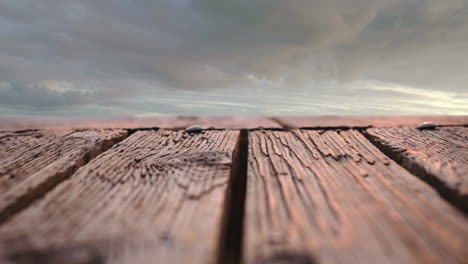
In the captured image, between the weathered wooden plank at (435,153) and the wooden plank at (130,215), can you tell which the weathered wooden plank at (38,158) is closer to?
the wooden plank at (130,215)

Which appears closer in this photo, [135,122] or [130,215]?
[130,215]

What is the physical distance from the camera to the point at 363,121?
5.93ft

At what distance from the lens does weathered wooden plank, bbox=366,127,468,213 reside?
2.60 feet

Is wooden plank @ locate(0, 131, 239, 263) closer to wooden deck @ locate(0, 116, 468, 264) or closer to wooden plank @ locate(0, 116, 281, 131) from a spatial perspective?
wooden deck @ locate(0, 116, 468, 264)

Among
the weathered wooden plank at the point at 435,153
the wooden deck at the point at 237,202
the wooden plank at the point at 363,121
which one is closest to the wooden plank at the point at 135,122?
the wooden plank at the point at 363,121

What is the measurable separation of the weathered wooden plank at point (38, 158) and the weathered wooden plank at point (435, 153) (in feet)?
3.88

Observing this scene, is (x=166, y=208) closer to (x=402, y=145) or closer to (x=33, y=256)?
(x=33, y=256)

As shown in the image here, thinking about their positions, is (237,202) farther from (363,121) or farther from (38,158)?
(363,121)

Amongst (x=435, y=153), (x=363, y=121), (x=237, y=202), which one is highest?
(x=363, y=121)

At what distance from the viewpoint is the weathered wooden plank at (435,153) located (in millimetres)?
794

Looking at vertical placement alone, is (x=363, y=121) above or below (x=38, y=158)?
above

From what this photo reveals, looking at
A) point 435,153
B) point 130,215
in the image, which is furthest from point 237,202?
point 435,153

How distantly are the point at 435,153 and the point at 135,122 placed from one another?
165cm

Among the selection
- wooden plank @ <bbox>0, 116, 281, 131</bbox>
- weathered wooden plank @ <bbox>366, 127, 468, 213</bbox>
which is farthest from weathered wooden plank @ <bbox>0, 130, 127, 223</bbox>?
weathered wooden plank @ <bbox>366, 127, 468, 213</bbox>
